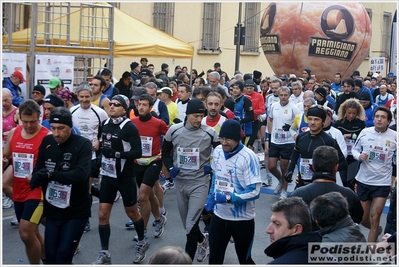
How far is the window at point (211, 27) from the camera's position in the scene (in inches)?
1221

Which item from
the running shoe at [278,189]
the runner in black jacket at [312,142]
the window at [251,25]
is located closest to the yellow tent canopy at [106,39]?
the running shoe at [278,189]

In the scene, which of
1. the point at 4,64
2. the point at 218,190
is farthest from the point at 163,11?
the point at 218,190

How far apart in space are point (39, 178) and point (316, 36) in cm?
1973

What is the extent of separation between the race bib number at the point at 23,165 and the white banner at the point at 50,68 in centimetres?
623

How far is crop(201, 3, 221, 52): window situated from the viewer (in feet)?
102

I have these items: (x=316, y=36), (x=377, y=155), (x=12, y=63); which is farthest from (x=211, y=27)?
(x=377, y=155)

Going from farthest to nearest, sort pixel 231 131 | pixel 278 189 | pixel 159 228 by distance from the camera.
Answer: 1. pixel 278 189
2. pixel 159 228
3. pixel 231 131

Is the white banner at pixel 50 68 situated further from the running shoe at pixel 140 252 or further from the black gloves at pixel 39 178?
the black gloves at pixel 39 178

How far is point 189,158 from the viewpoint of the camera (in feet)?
23.9

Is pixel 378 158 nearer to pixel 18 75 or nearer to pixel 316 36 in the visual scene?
pixel 18 75

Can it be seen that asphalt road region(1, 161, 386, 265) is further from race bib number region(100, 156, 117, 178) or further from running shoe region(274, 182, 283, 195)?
running shoe region(274, 182, 283, 195)

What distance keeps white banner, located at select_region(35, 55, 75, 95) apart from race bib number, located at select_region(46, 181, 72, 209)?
6.81 m

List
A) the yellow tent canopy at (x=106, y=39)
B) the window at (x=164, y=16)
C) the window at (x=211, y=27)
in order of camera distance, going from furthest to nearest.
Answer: the window at (x=211, y=27) → the window at (x=164, y=16) → the yellow tent canopy at (x=106, y=39)

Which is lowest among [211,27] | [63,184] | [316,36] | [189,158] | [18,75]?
[63,184]
